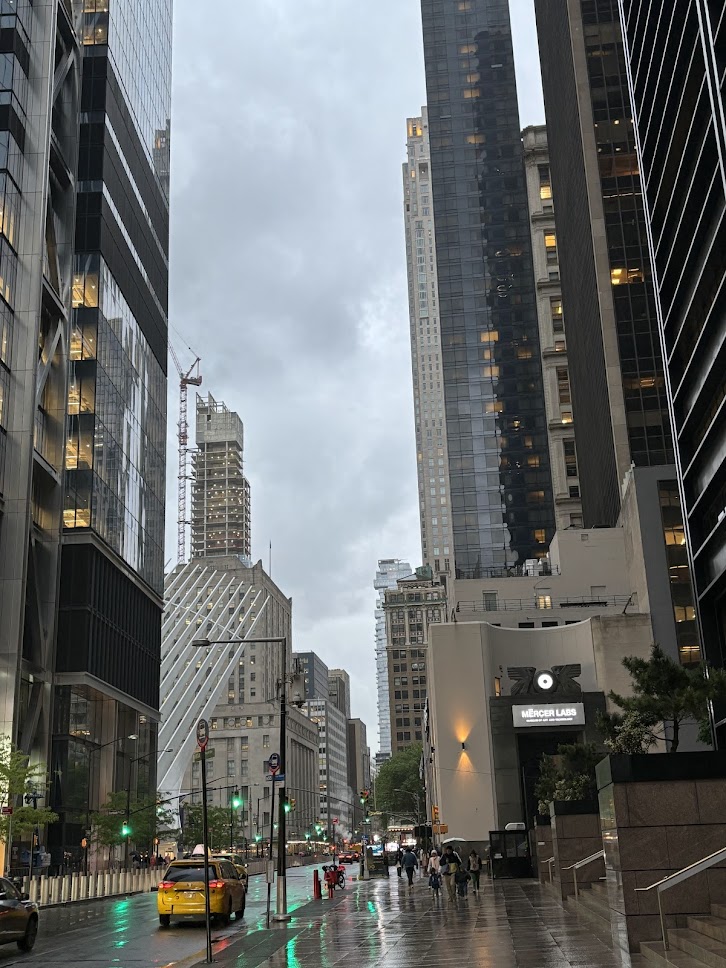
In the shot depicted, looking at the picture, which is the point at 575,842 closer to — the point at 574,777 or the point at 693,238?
the point at 574,777

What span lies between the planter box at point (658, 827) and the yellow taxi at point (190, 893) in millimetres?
16304

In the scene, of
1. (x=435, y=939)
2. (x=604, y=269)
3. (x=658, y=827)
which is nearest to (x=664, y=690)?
(x=435, y=939)

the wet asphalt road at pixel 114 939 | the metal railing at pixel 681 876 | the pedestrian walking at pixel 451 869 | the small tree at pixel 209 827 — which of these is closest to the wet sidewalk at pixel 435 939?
the pedestrian walking at pixel 451 869

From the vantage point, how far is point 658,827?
739 inches

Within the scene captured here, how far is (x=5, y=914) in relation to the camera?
79.1 feet

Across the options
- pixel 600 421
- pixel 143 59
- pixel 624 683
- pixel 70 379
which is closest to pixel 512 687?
pixel 624 683

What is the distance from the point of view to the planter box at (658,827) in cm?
1816

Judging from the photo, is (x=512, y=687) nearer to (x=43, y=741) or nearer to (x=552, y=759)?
(x=552, y=759)

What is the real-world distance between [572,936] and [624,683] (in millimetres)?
60602

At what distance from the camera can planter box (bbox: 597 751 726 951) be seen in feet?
59.6

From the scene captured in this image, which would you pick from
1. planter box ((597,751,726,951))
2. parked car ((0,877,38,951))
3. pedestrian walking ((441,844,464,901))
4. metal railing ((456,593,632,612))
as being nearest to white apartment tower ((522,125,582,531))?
metal railing ((456,593,632,612))

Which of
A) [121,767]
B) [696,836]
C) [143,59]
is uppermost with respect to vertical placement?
[143,59]

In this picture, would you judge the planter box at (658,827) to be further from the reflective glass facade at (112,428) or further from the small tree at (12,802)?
the reflective glass facade at (112,428)

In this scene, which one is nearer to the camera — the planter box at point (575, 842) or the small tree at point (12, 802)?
the planter box at point (575, 842)
